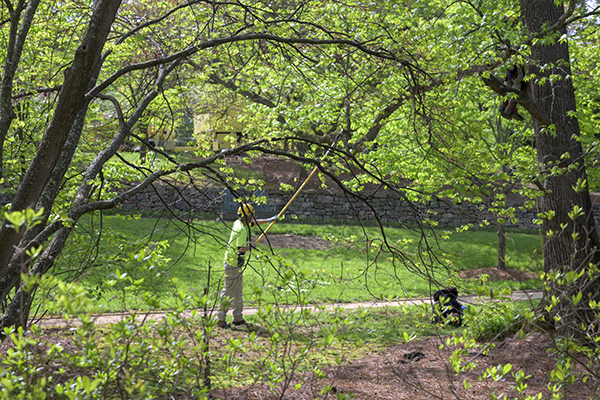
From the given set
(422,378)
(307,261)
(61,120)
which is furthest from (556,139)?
(307,261)

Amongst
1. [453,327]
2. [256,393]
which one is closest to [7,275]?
[256,393]

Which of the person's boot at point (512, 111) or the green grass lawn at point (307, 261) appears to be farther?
the person's boot at point (512, 111)

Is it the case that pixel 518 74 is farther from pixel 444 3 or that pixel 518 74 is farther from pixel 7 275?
pixel 7 275

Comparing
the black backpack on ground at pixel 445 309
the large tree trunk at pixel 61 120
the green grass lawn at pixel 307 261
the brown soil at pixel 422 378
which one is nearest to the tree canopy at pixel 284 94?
the large tree trunk at pixel 61 120

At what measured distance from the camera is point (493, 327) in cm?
698

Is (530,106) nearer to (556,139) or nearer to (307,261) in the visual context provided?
(556,139)

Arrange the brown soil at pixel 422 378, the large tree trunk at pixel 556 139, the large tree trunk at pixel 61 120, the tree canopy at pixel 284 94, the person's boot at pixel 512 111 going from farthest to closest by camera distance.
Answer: the person's boot at pixel 512 111 < the large tree trunk at pixel 556 139 < the brown soil at pixel 422 378 < the tree canopy at pixel 284 94 < the large tree trunk at pixel 61 120

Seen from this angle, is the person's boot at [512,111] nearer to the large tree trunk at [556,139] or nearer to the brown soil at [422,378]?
the large tree trunk at [556,139]

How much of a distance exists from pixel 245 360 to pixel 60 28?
5.25 meters

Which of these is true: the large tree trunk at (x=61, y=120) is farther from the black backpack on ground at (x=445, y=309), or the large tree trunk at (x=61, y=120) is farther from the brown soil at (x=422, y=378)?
the black backpack on ground at (x=445, y=309)

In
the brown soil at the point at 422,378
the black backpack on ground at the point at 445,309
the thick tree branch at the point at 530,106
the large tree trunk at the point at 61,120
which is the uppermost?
Result: the thick tree branch at the point at 530,106

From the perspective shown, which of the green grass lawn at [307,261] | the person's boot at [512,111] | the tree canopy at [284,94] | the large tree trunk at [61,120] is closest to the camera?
the large tree trunk at [61,120]

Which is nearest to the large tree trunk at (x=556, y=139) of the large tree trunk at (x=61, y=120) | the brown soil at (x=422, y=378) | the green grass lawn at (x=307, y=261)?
the green grass lawn at (x=307, y=261)

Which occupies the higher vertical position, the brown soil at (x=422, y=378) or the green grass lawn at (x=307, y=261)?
the green grass lawn at (x=307, y=261)
